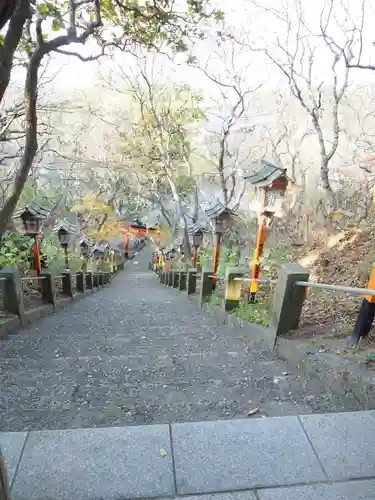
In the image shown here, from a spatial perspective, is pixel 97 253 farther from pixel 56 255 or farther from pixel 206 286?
pixel 206 286

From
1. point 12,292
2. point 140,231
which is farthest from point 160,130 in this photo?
point 140,231

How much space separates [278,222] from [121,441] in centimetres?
1419

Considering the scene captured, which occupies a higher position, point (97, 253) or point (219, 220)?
point (219, 220)

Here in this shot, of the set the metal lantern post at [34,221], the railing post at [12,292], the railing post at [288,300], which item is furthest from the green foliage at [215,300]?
the metal lantern post at [34,221]

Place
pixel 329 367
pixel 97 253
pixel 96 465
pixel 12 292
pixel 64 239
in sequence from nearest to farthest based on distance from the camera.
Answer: pixel 96 465 < pixel 329 367 < pixel 12 292 < pixel 64 239 < pixel 97 253

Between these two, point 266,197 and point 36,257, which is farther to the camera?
point 36,257

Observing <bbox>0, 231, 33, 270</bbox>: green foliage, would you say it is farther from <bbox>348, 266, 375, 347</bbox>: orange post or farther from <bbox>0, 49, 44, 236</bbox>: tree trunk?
<bbox>348, 266, 375, 347</bbox>: orange post

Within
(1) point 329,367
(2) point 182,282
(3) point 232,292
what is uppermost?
(3) point 232,292

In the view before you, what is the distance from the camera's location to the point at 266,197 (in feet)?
22.9

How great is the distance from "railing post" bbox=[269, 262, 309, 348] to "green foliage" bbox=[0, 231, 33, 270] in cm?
538

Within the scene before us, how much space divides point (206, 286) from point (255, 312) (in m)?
3.72

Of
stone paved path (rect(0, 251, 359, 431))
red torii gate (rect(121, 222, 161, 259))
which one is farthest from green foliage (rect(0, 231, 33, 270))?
red torii gate (rect(121, 222, 161, 259))

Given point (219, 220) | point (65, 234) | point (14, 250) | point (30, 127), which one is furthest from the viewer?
point (65, 234)

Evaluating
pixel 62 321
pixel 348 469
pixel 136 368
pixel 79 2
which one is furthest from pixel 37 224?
pixel 348 469
